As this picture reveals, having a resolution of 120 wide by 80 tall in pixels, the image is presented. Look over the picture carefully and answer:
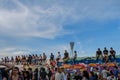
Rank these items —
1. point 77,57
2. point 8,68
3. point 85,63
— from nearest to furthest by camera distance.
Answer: point 8,68 → point 85,63 → point 77,57

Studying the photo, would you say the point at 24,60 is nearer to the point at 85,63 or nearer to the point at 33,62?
the point at 33,62

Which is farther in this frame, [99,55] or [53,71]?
[99,55]

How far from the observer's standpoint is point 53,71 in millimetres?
29984

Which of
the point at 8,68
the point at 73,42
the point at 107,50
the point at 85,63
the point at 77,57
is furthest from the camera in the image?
the point at 77,57

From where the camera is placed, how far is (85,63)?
3294 cm

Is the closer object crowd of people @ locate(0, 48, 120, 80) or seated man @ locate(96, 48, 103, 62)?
crowd of people @ locate(0, 48, 120, 80)

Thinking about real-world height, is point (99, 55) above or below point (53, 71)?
above

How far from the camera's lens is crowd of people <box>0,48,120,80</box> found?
12968 millimetres

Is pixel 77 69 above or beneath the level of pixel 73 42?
beneath

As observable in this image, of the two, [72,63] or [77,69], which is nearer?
[77,69]

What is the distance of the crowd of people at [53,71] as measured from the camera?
13.0 m

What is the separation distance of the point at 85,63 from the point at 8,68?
20979mm

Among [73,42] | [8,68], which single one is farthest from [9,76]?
[73,42]

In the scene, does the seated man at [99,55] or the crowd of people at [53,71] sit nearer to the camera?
the crowd of people at [53,71]
